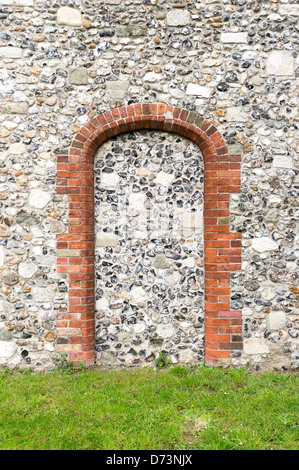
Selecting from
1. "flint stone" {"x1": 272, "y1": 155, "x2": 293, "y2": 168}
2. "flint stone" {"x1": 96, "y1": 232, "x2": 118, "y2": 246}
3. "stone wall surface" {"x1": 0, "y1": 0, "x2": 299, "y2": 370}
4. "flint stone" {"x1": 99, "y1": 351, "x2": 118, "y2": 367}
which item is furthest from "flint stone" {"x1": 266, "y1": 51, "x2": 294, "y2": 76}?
"flint stone" {"x1": 99, "y1": 351, "x2": 118, "y2": 367}

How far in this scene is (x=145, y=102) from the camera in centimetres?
427

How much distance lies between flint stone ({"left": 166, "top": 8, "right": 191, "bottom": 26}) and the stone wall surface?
0.04 ft

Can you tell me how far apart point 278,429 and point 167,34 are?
460cm

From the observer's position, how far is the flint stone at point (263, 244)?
4262 millimetres

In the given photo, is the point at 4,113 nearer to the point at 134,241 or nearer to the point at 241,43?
the point at 134,241

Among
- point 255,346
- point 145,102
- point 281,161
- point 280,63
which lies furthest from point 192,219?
point 280,63

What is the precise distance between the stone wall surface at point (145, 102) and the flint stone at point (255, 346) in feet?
0.04

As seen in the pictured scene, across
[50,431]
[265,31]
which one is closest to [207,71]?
[265,31]

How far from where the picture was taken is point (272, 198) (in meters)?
4.29

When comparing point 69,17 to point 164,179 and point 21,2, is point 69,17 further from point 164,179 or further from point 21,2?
point 164,179

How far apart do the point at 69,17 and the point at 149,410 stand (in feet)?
15.5

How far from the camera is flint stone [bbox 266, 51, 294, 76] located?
4.29 m

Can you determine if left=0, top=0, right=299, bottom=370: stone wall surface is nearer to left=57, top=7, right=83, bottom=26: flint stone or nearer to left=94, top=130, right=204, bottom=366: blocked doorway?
left=57, top=7, right=83, bottom=26: flint stone

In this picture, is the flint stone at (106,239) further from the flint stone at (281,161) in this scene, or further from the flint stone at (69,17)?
the flint stone at (69,17)
